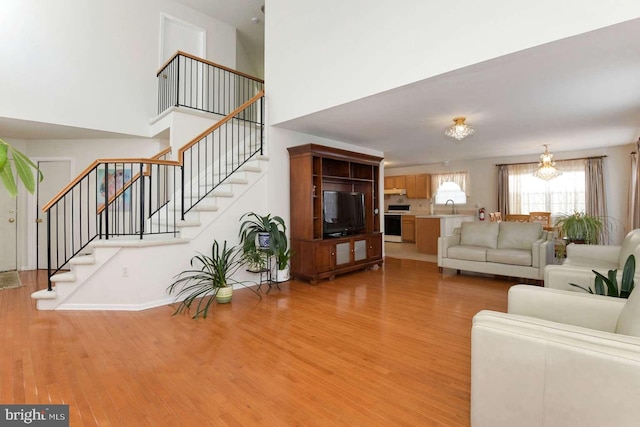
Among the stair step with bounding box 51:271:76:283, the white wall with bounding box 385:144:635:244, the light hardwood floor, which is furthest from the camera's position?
the white wall with bounding box 385:144:635:244

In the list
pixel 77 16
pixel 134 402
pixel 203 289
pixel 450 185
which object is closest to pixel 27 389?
pixel 134 402

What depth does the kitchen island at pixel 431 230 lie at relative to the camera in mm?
7878

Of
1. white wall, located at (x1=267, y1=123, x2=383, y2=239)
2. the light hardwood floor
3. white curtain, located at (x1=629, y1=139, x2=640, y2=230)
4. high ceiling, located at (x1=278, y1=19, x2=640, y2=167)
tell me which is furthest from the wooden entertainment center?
white curtain, located at (x1=629, y1=139, x2=640, y2=230)

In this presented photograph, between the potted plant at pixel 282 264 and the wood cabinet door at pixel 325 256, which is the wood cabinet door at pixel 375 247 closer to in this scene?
the wood cabinet door at pixel 325 256

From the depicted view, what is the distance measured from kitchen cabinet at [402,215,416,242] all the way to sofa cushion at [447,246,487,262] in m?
3.91

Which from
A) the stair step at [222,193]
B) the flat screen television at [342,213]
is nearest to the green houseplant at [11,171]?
the stair step at [222,193]

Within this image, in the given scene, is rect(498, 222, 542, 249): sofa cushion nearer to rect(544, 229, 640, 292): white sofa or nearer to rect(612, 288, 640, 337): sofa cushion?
rect(544, 229, 640, 292): white sofa

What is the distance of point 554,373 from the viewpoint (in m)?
1.26

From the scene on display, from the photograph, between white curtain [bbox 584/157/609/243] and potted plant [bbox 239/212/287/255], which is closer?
potted plant [bbox 239/212/287/255]

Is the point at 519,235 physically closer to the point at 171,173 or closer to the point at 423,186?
the point at 423,186

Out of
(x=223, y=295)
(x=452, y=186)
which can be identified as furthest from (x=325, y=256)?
(x=452, y=186)

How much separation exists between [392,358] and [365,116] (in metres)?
3.28

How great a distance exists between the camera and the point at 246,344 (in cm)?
273

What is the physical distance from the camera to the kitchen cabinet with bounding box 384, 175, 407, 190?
392 inches
